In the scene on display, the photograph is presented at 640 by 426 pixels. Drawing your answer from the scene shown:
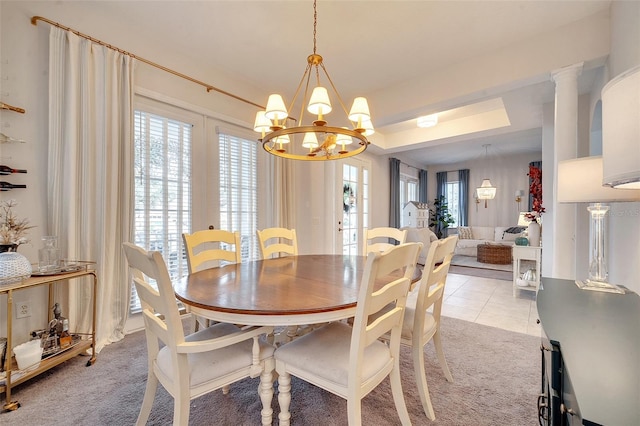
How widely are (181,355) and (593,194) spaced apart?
190 cm

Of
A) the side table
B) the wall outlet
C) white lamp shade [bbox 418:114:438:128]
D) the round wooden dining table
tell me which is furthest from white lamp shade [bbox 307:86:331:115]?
the side table

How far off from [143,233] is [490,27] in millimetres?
3579

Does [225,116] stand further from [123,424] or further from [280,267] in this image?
[123,424]

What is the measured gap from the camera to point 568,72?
239 cm

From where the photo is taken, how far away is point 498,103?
3928mm

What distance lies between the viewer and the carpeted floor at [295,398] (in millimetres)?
1433

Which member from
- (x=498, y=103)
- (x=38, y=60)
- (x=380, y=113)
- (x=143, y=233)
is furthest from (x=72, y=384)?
(x=498, y=103)

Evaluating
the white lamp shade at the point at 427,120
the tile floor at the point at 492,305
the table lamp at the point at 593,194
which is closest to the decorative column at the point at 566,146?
the tile floor at the point at 492,305

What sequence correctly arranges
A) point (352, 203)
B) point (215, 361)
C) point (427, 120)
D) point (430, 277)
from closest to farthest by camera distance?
1. point (215, 361)
2. point (430, 277)
3. point (427, 120)
4. point (352, 203)

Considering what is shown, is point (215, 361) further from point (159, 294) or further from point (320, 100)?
point (320, 100)

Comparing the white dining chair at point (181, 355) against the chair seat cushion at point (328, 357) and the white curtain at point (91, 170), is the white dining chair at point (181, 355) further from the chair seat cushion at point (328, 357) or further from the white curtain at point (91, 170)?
the white curtain at point (91, 170)

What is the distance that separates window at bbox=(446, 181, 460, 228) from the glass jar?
344 inches

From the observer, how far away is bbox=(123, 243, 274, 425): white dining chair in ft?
3.48

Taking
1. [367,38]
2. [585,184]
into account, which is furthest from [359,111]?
[585,184]
